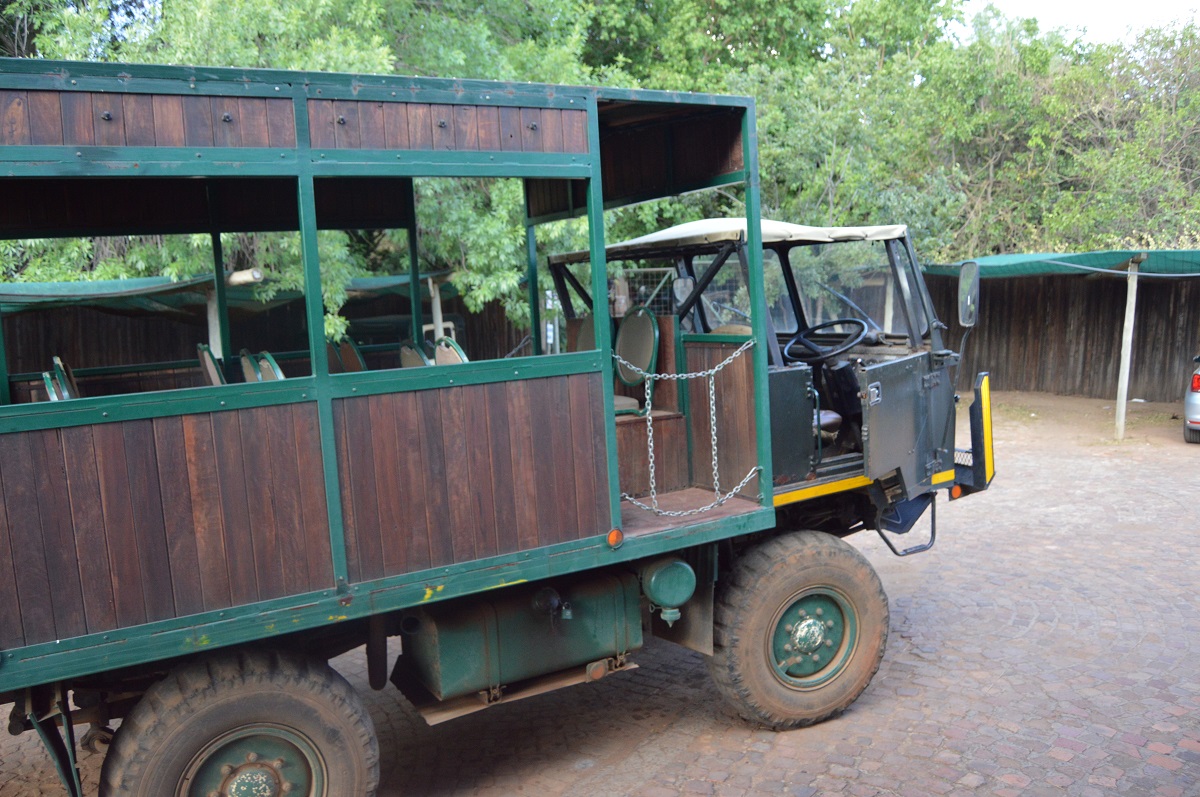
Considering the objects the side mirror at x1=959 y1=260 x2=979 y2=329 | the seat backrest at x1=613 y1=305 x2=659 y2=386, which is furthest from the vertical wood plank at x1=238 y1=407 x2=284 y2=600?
the side mirror at x1=959 y1=260 x2=979 y2=329

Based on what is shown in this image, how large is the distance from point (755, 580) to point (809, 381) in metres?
1.13

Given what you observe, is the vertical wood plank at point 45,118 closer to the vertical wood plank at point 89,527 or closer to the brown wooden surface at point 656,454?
the vertical wood plank at point 89,527

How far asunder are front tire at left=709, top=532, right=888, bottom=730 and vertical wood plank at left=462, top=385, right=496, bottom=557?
1625 millimetres

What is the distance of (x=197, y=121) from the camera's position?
350cm

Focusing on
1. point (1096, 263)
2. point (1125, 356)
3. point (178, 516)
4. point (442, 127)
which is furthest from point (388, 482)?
point (1125, 356)

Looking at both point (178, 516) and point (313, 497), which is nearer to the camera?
point (178, 516)

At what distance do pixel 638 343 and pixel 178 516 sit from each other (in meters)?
2.89

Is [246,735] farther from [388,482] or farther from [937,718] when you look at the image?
[937,718]

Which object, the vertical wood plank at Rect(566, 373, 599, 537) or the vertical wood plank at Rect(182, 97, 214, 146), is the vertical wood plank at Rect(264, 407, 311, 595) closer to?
the vertical wood plank at Rect(182, 97, 214, 146)

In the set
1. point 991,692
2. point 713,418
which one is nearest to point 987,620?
point 991,692

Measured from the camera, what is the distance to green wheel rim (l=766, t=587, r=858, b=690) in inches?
206

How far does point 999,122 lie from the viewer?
1831cm

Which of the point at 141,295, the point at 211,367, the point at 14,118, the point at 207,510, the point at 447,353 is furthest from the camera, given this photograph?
the point at 141,295

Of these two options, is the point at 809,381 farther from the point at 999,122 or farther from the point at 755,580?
the point at 999,122
